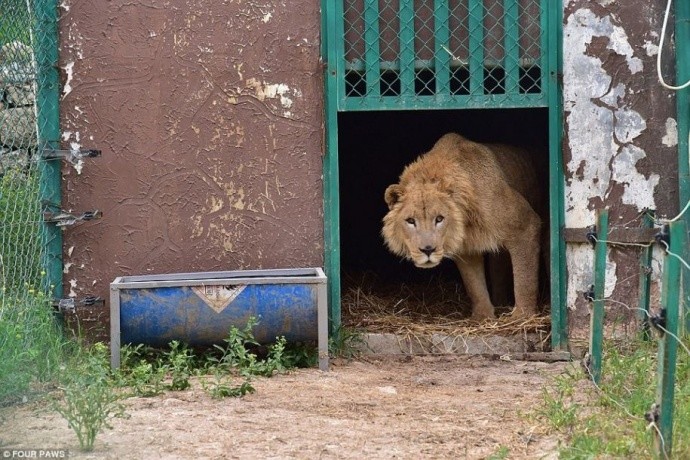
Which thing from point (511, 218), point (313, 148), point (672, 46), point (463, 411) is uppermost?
point (672, 46)

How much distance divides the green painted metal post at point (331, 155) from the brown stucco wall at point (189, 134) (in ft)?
0.22

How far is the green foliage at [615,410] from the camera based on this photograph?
14.8 feet

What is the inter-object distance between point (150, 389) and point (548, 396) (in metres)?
2.28

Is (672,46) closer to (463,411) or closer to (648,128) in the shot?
(648,128)

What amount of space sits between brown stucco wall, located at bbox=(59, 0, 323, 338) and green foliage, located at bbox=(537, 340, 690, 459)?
250 cm

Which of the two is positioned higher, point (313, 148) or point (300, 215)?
point (313, 148)

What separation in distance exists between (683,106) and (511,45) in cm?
129

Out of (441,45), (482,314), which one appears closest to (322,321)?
(482,314)

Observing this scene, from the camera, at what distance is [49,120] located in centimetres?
754

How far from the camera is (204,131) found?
762 cm

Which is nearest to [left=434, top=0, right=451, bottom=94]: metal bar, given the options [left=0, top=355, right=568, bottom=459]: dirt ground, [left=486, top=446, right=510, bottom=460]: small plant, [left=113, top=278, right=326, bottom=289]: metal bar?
[left=113, top=278, right=326, bottom=289]: metal bar

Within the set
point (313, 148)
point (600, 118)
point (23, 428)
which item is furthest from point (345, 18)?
point (23, 428)

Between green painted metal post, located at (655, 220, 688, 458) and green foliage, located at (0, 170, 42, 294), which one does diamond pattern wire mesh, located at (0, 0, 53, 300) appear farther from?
green painted metal post, located at (655, 220, 688, 458)

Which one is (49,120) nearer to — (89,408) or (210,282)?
(210,282)
